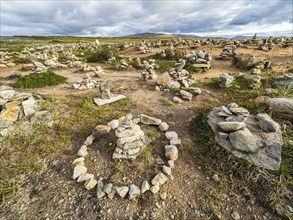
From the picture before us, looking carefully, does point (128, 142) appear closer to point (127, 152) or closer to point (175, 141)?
point (127, 152)

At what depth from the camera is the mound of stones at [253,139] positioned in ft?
11.8

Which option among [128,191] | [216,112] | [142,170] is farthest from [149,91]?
[128,191]

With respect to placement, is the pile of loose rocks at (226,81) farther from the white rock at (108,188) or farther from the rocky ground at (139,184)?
the white rock at (108,188)

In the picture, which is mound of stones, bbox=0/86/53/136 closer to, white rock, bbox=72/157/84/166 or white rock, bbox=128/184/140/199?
white rock, bbox=72/157/84/166

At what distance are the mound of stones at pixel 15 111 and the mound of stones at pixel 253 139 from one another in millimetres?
5206

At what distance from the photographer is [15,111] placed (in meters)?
5.46

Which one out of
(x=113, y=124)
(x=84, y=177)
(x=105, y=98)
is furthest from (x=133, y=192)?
(x=105, y=98)

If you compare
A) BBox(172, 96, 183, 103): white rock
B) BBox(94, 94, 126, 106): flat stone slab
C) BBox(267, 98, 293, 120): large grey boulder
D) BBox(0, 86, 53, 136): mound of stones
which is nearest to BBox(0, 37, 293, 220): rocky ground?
BBox(267, 98, 293, 120): large grey boulder

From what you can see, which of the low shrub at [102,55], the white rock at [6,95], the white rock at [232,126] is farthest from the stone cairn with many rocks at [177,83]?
the low shrub at [102,55]

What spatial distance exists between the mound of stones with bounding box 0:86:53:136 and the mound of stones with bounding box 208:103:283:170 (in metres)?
5.21

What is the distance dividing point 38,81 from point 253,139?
389 inches

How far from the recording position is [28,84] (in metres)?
8.52

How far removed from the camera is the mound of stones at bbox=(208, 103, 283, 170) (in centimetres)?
361

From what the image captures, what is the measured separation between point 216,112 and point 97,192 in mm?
3993
